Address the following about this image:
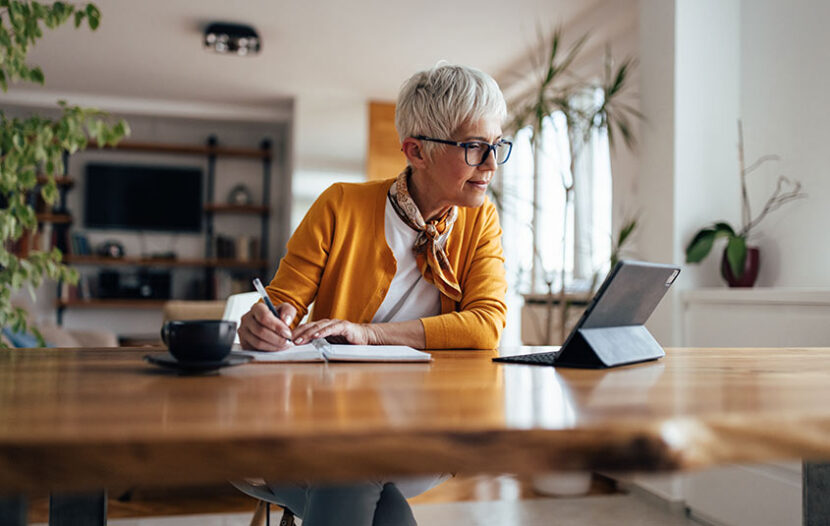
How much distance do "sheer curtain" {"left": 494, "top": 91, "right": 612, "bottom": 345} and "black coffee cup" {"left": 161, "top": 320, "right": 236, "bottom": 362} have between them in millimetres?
3190

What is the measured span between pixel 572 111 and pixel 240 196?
15.5 feet

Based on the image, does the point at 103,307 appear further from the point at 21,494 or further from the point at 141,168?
the point at 21,494

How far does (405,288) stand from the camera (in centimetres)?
164

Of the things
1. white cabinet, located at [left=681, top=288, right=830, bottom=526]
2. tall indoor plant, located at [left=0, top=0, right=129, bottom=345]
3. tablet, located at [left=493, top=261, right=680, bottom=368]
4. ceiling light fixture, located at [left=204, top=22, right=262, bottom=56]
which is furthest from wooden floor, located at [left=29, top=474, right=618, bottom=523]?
ceiling light fixture, located at [left=204, top=22, right=262, bottom=56]

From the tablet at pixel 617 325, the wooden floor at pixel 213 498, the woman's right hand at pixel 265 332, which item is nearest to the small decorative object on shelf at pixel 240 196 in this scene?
A: the wooden floor at pixel 213 498

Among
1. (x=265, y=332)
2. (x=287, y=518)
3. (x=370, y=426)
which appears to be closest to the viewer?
(x=370, y=426)

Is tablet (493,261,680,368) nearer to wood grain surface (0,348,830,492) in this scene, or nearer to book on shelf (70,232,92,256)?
Result: wood grain surface (0,348,830,492)

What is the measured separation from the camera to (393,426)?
1.77ft

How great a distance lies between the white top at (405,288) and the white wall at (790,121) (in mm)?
2048

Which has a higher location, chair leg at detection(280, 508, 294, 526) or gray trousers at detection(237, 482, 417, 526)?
gray trousers at detection(237, 482, 417, 526)

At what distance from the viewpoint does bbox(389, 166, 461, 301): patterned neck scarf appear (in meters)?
1.58

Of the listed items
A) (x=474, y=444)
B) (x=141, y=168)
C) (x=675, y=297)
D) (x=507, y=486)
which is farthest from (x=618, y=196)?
(x=141, y=168)

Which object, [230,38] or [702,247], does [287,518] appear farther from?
[230,38]

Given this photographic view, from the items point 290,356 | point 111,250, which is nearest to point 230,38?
point 111,250
